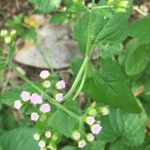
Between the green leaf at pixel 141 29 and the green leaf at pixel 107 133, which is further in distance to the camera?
the green leaf at pixel 107 133

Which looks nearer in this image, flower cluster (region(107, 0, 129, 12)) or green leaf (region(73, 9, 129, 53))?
flower cluster (region(107, 0, 129, 12))

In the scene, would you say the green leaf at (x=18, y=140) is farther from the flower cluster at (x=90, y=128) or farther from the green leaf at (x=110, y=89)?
the flower cluster at (x=90, y=128)

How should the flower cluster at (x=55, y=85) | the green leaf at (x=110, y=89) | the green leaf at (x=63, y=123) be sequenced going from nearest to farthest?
the green leaf at (x=63, y=123) < the flower cluster at (x=55, y=85) < the green leaf at (x=110, y=89)

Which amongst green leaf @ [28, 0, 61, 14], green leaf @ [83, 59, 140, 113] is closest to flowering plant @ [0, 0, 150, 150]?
green leaf @ [83, 59, 140, 113]

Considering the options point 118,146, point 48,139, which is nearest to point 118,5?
point 48,139

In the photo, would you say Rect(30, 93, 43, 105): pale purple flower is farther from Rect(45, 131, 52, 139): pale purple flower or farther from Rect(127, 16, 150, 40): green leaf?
Rect(127, 16, 150, 40): green leaf

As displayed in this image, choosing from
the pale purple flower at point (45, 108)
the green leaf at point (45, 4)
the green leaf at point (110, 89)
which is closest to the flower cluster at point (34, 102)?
the pale purple flower at point (45, 108)

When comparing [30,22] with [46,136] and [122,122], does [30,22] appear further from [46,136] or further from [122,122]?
[46,136]
